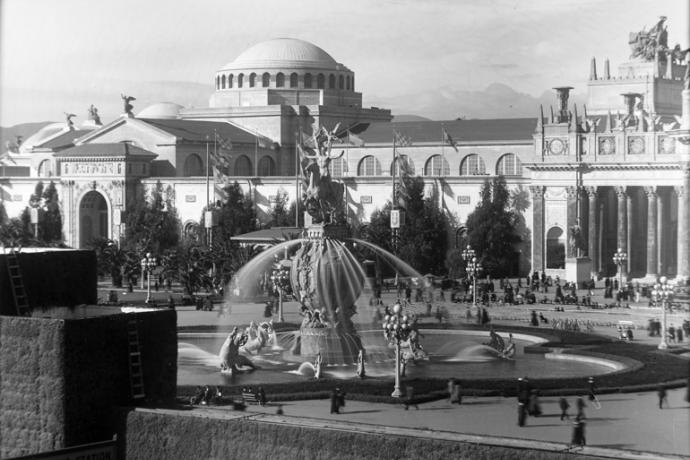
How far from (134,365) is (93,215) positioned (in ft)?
207

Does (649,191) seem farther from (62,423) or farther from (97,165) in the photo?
(62,423)

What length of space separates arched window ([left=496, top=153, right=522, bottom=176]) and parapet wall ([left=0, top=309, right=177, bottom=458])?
168ft

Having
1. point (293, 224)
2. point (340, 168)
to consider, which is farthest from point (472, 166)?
point (293, 224)

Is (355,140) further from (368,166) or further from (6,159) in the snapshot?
(6,159)

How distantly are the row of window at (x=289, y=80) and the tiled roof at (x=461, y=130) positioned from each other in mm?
5609

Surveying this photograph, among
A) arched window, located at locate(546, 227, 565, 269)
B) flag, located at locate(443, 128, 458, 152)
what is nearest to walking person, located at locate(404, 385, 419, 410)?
arched window, located at locate(546, 227, 565, 269)

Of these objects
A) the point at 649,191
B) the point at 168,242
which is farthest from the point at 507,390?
the point at 168,242

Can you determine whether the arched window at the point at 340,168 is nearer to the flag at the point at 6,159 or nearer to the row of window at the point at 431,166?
the row of window at the point at 431,166

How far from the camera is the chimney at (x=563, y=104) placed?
2589 inches

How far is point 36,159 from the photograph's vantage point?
9575 cm

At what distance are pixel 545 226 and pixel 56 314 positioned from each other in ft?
138

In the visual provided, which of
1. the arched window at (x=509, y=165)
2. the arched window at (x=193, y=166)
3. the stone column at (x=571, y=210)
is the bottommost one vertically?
the stone column at (x=571, y=210)

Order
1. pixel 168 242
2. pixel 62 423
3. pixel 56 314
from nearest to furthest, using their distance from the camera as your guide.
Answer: pixel 62 423 → pixel 56 314 → pixel 168 242

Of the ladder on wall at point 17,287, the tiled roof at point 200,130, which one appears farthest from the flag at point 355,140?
the ladder on wall at point 17,287
